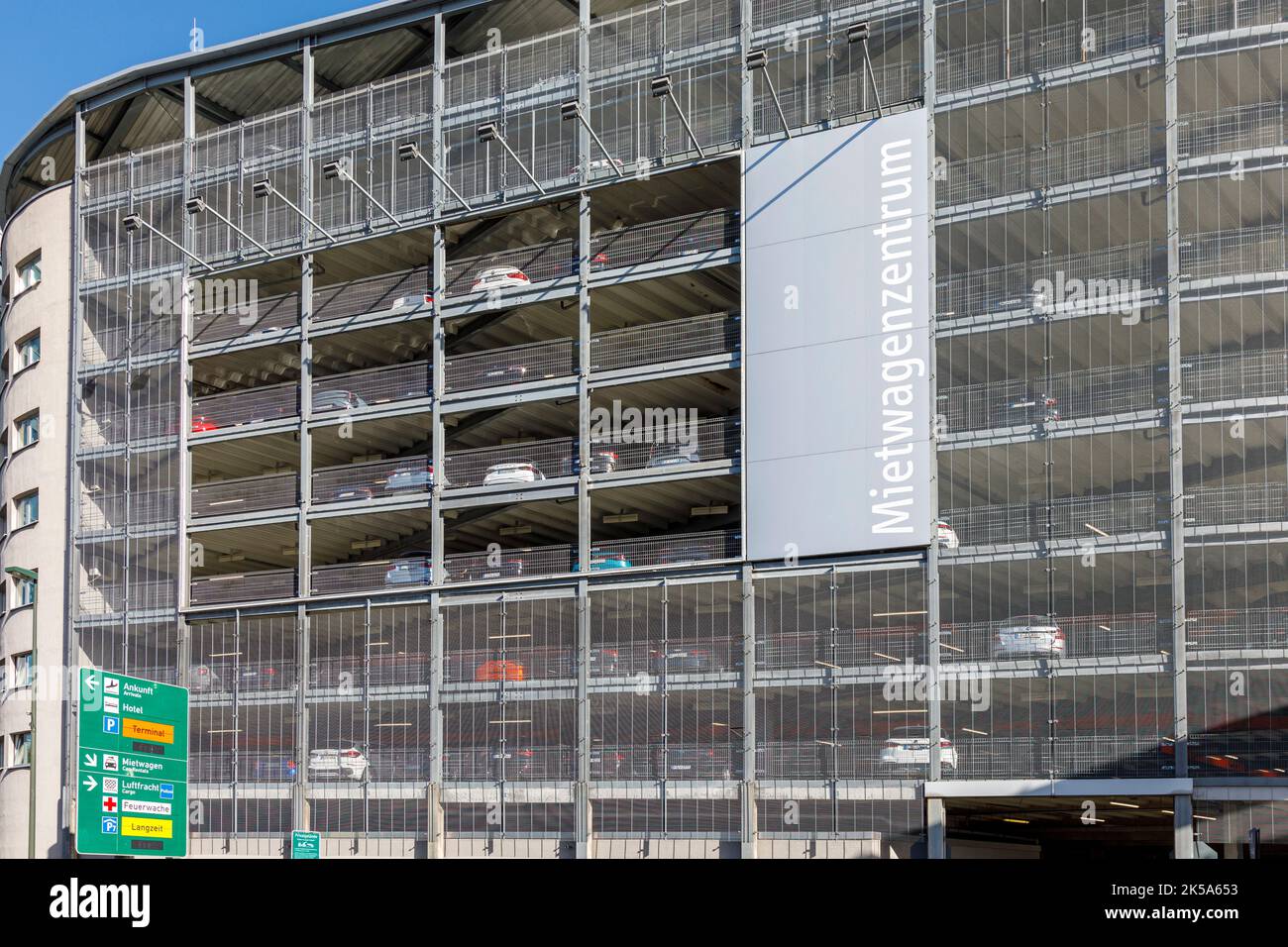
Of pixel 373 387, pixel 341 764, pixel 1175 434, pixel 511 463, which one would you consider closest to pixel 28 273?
pixel 373 387

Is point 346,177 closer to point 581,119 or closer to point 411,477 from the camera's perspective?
point 581,119

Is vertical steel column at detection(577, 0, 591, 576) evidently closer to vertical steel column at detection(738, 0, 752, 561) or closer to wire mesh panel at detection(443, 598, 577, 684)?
wire mesh panel at detection(443, 598, 577, 684)

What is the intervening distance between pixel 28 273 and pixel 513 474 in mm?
23928

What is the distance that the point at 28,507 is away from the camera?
178ft

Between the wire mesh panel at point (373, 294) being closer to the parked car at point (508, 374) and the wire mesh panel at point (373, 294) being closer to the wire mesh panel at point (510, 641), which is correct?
the parked car at point (508, 374)

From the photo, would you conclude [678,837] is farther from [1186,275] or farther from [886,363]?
[1186,275]

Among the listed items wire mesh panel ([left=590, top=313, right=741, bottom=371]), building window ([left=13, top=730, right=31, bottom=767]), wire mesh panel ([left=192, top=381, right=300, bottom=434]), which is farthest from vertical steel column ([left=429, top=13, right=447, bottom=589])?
building window ([left=13, top=730, right=31, bottom=767])

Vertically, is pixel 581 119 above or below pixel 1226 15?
below

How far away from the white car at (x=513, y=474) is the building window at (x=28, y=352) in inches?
814

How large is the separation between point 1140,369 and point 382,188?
80.9 ft

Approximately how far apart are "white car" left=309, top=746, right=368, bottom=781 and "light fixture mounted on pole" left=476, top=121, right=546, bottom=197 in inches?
704

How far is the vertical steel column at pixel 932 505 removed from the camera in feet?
121

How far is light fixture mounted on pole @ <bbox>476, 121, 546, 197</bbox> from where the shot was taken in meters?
42.5

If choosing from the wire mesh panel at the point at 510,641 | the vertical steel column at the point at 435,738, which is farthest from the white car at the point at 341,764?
the wire mesh panel at the point at 510,641
